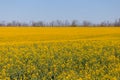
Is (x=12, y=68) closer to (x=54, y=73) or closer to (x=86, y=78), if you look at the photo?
(x=54, y=73)

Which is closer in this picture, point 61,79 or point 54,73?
point 61,79

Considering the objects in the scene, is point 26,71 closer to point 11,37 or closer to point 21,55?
point 21,55

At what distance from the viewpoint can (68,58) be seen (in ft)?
45.2

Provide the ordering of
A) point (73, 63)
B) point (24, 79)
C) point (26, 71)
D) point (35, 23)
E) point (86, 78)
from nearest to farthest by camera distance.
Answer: point (86, 78)
point (24, 79)
point (26, 71)
point (73, 63)
point (35, 23)

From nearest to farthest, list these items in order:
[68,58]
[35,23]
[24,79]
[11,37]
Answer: [24,79]
[68,58]
[11,37]
[35,23]

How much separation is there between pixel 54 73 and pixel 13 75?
1114 mm

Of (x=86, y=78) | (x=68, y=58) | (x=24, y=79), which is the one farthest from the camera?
(x=68, y=58)

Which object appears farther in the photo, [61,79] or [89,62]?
[89,62]

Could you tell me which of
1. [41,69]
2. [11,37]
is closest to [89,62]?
[41,69]

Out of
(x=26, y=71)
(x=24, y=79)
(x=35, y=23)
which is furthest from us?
(x=35, y=23)

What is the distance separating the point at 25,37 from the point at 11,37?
130 cm

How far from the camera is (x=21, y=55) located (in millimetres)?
14609

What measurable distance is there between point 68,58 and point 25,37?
57.5 feet

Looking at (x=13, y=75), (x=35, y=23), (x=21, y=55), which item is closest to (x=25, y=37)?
(x=21, y=55)
